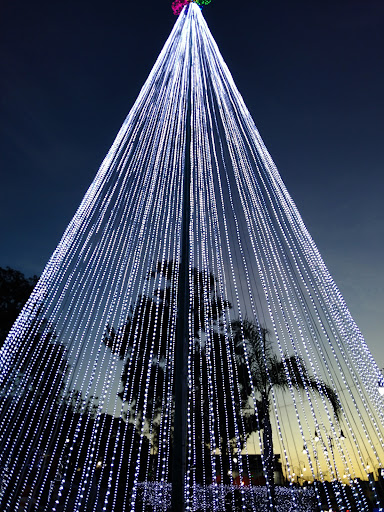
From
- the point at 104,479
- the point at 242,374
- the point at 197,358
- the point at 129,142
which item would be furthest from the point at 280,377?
the point at 129,142

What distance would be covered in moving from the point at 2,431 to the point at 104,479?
13.1 ft

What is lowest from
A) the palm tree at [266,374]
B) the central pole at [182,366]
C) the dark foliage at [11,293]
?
the central pole at [182,366]

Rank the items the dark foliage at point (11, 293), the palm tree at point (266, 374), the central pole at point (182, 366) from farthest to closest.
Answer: the dark foliage at point (11, 293)
the palm tree at point (266, 374)
the central pole at point (182, 366)

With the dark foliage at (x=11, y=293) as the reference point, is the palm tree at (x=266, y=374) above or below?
below

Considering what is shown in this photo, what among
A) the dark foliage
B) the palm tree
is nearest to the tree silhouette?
the palm tree

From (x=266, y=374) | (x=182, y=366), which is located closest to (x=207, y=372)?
(x=266, y=374)

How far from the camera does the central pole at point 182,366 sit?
410 centimetres

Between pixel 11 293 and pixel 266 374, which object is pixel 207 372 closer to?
pixel 266 374

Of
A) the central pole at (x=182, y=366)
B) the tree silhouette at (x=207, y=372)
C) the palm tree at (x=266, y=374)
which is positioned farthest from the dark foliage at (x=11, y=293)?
the central pole at (x=182, y=366)

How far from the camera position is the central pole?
13.4 ft

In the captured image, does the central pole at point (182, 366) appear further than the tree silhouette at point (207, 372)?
No

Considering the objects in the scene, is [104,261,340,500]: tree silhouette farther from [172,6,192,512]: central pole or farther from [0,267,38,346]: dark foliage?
[172,6,192,512]: central pole

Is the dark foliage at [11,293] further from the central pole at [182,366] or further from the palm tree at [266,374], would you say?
the central pole at [182,366]

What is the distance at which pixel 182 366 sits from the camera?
15.6ft
